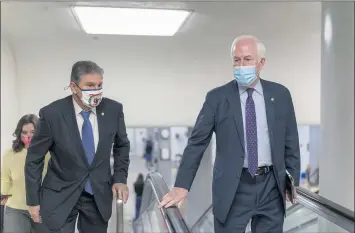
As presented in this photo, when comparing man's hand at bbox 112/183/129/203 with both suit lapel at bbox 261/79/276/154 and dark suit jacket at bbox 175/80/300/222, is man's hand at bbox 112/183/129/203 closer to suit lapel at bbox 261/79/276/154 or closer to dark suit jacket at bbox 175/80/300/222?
dark suit jacket at bbox 175/80/300/222

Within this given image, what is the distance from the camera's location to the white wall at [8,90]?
443cm

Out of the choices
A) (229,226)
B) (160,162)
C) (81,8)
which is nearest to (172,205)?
(229,226)

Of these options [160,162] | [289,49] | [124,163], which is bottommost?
[160,162]

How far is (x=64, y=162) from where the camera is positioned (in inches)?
108

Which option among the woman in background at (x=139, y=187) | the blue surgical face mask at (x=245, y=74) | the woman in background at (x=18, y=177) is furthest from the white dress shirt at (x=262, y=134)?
the woman in background at (x=139, y=187)

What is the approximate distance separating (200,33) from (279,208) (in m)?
2.63

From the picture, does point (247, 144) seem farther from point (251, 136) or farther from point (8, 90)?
point (8, 90)

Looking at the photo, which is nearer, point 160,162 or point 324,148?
point 324,148

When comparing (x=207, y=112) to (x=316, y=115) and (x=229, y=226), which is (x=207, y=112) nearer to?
(x=229, y=226)

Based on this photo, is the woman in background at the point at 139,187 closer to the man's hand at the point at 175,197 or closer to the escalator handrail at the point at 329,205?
the escalator handrail at the point at 329,205

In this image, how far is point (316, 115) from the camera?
5152 mm

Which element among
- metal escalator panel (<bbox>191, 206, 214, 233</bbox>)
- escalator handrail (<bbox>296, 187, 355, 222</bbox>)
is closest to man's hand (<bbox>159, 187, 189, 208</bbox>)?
escalator handrail (<bbox>296, 187, 355, 222</bbox>)

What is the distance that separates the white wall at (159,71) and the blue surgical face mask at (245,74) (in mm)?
1729

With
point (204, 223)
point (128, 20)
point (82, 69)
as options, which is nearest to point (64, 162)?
point (82, 69)
